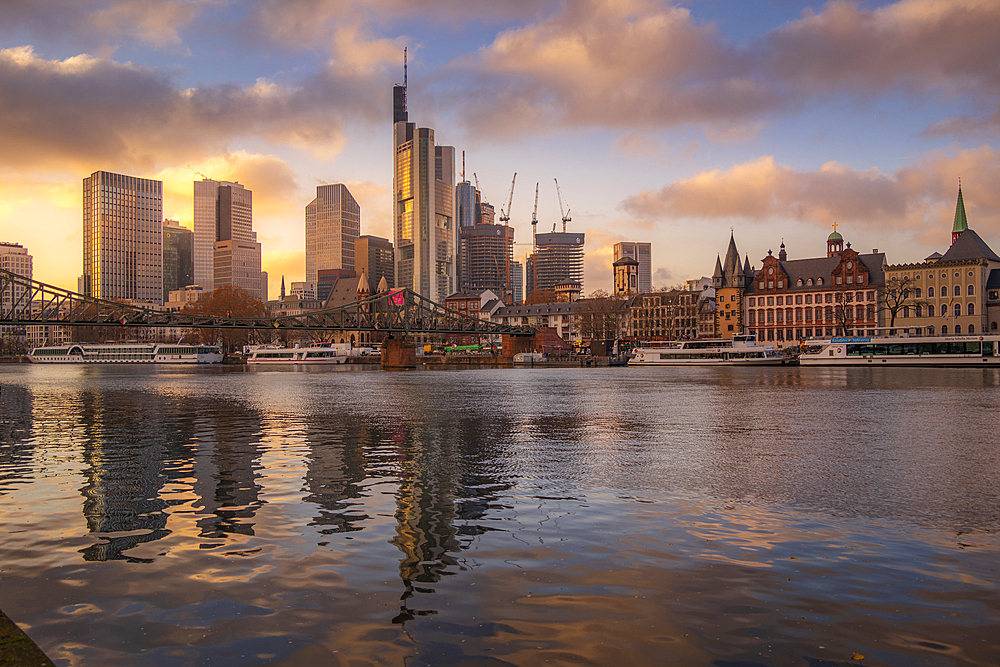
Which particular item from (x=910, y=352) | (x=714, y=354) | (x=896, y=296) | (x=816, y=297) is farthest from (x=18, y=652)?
(x=816, y=297)

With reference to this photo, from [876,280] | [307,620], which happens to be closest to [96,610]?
[307,620]

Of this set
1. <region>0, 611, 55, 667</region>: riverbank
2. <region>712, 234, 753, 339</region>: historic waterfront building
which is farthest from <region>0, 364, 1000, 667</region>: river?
<region>712, 234, 753, 339</region>: historic waterfront building

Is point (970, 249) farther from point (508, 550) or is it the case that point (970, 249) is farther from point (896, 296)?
point (508, 550)

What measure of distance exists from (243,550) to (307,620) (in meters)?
3.85

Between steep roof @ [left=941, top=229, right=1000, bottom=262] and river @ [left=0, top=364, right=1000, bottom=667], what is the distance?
125455mm

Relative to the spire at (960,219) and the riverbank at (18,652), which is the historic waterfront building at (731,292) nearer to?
the spire at (960,219)

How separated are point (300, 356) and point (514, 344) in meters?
59.2

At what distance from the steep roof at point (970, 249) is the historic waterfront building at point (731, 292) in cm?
3881

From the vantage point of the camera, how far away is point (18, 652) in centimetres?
721

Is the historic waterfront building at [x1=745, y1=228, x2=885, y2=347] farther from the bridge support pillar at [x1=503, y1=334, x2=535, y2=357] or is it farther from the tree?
the bridge support pillar at [x1=503, y1=334, x2=535, y2=357]

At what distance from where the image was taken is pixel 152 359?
18262cm

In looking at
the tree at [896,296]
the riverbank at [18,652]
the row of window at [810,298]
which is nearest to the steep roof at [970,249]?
the tree at [896,296]

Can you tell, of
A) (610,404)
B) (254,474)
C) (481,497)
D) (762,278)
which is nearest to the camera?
(481,497)

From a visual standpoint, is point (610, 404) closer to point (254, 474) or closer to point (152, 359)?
point (254, 474)
